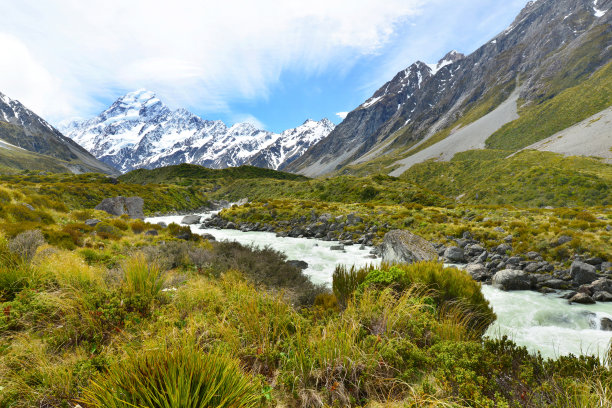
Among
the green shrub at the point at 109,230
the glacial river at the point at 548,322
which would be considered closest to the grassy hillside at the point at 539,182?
the glacial river at the point at 548,322

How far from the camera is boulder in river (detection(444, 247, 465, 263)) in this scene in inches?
590

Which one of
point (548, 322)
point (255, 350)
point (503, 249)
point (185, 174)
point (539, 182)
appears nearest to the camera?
point (255, 350)

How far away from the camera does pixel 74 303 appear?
4727mm

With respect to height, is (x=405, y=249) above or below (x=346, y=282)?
below

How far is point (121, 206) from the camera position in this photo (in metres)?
31.0

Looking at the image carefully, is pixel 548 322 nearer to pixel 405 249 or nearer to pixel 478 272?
pixel 478 272

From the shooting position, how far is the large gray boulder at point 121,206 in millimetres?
29141

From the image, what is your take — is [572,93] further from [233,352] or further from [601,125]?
[233,352]

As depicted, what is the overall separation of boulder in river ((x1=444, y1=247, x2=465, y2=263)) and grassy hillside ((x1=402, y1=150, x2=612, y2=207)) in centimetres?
3471

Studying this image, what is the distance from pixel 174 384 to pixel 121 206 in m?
35.6

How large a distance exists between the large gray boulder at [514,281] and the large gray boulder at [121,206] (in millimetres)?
34835

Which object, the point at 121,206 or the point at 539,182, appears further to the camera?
the point at 539,182

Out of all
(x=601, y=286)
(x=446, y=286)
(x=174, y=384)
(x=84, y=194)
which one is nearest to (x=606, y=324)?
(x=601, y=286)

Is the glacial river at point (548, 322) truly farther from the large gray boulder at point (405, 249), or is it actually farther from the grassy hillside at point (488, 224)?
the grassy hillside at point (488, 224)
